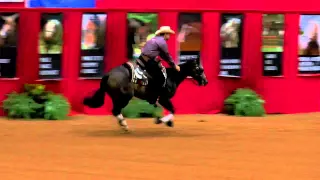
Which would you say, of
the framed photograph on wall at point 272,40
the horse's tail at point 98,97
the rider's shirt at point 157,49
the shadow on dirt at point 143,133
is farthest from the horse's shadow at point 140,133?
the framed photograph on wall at point 272,40

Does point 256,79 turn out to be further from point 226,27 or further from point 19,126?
point 19,126

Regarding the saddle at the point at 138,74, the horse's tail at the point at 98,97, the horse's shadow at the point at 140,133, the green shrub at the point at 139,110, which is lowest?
the horse's shadow at the point at 140,133

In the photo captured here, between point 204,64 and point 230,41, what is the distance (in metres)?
0.86

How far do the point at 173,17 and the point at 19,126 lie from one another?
15.3 feet

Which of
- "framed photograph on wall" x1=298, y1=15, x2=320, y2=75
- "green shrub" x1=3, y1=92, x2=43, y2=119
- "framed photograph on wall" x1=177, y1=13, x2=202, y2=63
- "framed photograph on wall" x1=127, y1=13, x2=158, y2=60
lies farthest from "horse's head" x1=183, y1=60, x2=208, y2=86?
"framed photograph on wall" x1=298, y1=15, x2=320, y2=75

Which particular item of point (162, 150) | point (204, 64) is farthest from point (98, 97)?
point (204, 64)

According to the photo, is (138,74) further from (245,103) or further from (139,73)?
(245,103)

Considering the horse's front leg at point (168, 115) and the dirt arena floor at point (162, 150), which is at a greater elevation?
the horse's front leg at point (168, 115)

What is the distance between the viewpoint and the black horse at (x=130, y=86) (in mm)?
12328

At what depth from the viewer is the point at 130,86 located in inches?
490

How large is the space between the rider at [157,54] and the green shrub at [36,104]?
2838 mm

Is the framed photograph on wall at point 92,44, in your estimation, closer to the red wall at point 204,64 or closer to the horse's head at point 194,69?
the red wall at point 204,64

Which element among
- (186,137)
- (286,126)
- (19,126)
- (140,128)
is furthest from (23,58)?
(286,126)

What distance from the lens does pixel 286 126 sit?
Result: 13.8 m
